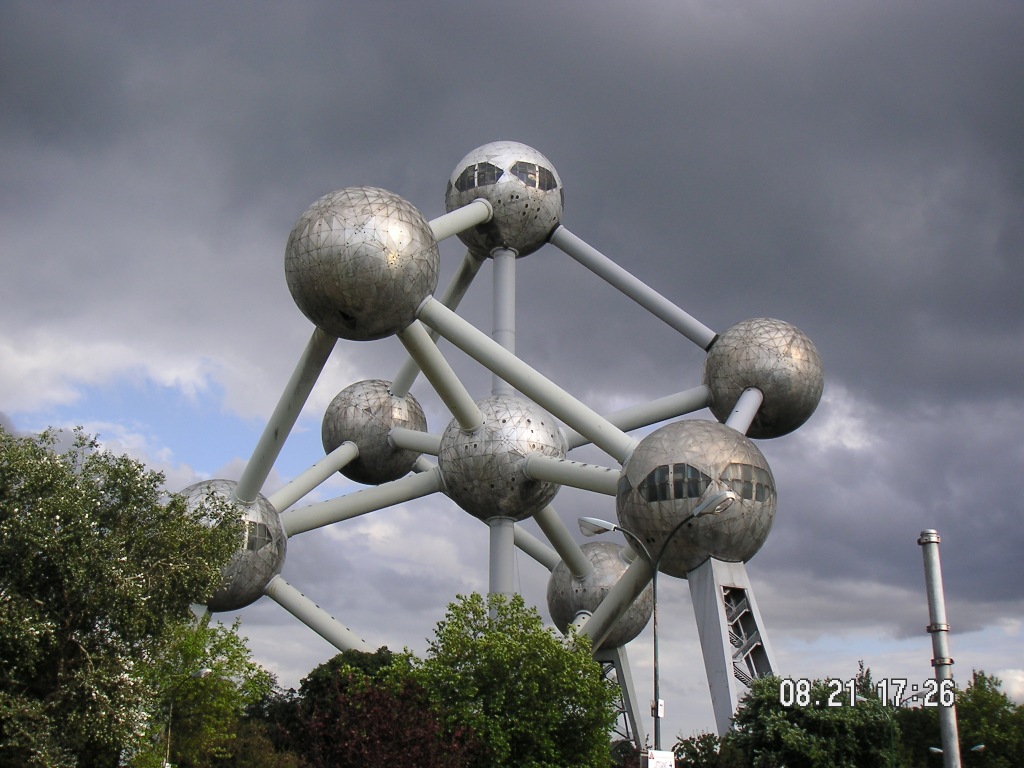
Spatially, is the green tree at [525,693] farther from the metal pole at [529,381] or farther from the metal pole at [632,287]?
the metal pole at [632,287]

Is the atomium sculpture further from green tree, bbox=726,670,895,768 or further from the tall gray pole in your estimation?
the tall gray pole

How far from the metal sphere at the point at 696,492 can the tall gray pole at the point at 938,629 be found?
12.3m

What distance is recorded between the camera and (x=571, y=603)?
1436 inches

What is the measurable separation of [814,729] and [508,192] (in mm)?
19846

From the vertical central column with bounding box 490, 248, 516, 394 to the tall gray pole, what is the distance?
24765 millimetres

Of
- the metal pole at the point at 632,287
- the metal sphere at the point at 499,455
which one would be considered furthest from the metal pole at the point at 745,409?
the metal sphere at the point at 499,455

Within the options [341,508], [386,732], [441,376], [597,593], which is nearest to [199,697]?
[386,732]

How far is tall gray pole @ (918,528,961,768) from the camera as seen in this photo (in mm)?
12562

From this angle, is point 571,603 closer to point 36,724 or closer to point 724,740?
point 724,740

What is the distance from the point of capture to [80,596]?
20.6 m

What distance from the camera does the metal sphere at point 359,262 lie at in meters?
27.1

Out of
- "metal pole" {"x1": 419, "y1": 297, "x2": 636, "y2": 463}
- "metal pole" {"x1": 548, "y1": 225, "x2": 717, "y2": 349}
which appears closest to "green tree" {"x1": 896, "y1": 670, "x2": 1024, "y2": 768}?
"metal pole" {"x1": 548, "y1": 225, "x2": 717, "y2": 349}

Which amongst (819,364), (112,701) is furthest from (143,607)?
(819,364)

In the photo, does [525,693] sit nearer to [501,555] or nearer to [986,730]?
[501,555]
